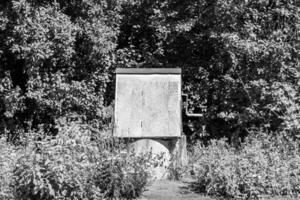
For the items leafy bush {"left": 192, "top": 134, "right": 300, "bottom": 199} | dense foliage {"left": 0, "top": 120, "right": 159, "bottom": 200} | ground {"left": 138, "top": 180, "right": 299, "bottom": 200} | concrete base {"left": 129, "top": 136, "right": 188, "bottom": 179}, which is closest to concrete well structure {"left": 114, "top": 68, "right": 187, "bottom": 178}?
concrete base {"left": 129, "top": 136, "right": 188, "bottom": 179}

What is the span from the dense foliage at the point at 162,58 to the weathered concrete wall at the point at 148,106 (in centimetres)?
178

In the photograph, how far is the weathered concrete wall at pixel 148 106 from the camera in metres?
8.72

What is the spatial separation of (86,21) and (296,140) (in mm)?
5504

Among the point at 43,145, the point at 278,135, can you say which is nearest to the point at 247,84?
the point at 278,135

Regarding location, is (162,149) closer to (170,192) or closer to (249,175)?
(170,192)

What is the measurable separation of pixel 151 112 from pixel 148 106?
0.15 metres

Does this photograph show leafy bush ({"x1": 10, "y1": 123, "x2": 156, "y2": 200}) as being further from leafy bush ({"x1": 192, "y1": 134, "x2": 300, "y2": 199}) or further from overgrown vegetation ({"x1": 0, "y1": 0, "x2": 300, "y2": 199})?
overgrown vegetation ({"x1": 0, "y1": 0, "x2": 300, "y2": 199})

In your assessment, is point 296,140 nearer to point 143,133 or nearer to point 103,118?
point 143,133

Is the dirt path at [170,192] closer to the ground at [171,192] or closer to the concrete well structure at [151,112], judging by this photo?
the ground at [171,192]

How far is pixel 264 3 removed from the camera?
10.8 meters

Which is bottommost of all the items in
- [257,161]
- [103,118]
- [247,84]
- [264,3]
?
[257,161]

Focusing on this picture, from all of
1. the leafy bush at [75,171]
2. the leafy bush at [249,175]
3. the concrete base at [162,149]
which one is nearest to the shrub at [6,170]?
the leafy bush at [75,171]

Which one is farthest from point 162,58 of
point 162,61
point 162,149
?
point 162,149

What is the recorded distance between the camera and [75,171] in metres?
6.37
